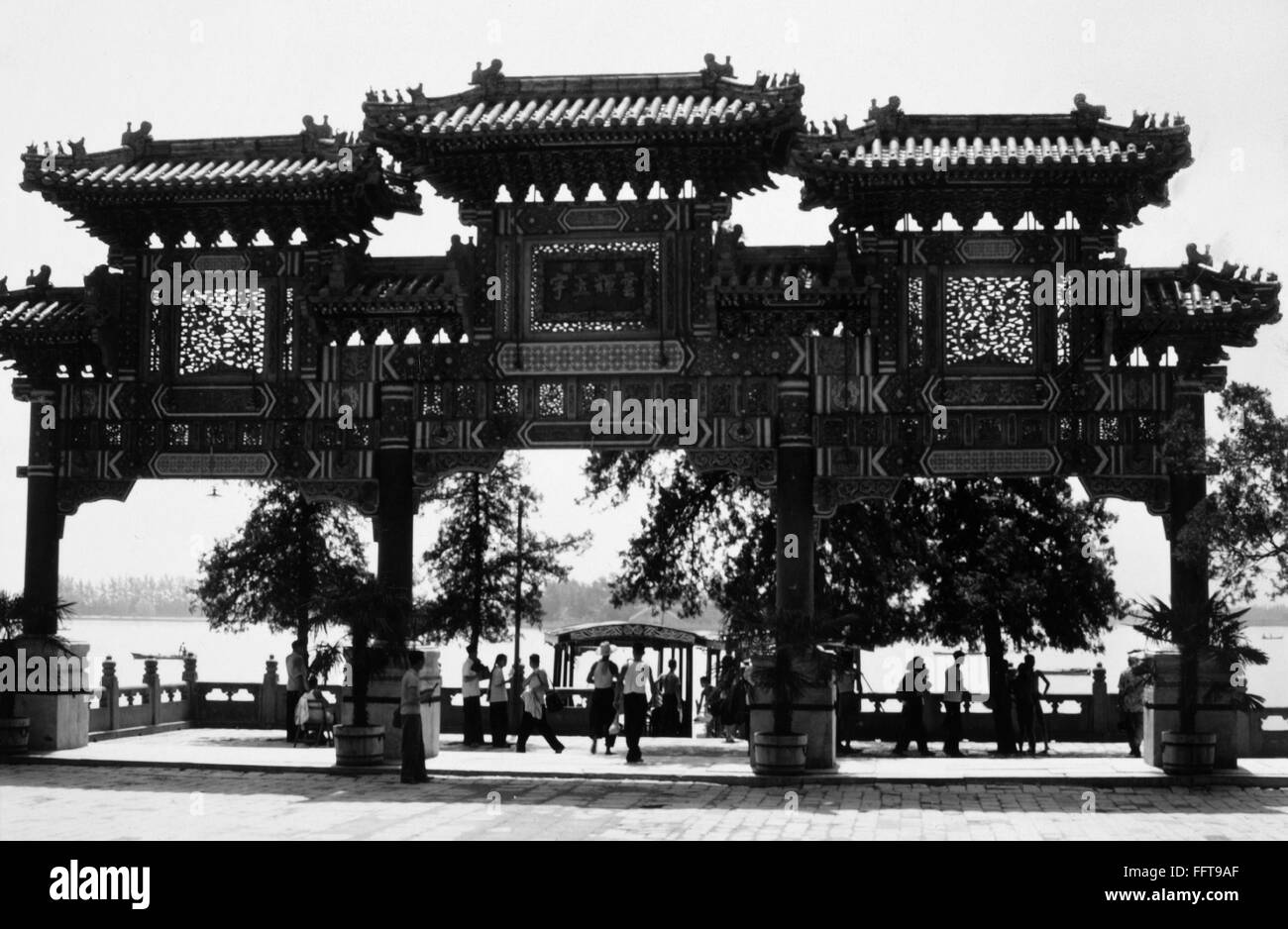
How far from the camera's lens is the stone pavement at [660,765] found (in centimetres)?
1991

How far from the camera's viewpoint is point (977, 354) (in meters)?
→ 21.3

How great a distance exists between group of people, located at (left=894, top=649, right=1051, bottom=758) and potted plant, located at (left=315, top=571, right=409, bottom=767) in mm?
8489

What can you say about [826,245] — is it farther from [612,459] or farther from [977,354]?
[612,459]

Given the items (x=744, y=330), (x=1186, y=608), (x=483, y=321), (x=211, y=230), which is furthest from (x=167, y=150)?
(x=1186, y=608)

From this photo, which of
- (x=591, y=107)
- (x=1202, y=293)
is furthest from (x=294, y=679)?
(x=1202, y=293)

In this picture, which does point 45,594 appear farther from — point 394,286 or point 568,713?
point 568,713

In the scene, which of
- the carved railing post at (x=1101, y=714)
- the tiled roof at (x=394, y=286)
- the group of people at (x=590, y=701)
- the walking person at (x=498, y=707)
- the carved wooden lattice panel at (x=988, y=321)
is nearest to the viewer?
the carved wooden lattice panel at (x=988, y=321)

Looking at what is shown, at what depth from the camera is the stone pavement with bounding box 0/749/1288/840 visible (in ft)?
50.4

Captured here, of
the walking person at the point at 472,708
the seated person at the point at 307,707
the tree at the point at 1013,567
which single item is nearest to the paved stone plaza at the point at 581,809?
the seated person at the point at 307,707

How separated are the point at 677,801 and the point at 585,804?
3.54ft

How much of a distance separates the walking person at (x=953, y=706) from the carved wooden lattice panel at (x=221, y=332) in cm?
1132

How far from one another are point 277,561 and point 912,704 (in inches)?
499

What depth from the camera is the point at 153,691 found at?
28.0 m

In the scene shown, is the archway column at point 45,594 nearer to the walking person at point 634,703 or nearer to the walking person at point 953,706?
the walking person at point 634,703
